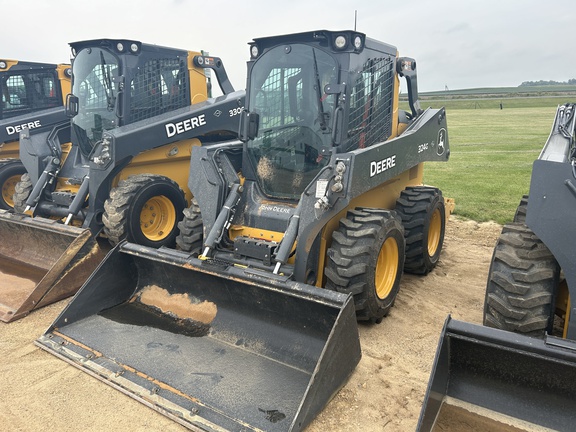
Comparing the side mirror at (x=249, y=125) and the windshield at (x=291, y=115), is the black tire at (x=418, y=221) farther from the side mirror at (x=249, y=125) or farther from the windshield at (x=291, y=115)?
the side mirror at (x=249, y=125)

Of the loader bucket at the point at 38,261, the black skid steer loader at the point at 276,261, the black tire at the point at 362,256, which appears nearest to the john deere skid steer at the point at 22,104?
the loader bucket at the point at 38,261

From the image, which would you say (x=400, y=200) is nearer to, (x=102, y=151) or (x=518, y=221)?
(x=518, y=221)

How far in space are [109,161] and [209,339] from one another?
2.90 m

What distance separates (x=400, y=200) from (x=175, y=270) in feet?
8.38

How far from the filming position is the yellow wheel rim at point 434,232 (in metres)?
5.66

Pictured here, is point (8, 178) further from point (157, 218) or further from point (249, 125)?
point (249, 125)

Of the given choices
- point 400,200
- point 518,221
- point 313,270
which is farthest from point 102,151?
point 518,221

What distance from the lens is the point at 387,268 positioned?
4402 mm

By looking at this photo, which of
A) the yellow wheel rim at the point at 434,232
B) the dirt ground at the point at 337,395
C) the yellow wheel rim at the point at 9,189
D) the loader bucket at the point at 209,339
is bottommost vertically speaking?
the dirt ground at the point at 337,395

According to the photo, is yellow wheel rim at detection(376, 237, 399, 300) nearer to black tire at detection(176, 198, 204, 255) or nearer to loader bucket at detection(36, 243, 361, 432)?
loader bucket at detection(36, 243, 361, 432)

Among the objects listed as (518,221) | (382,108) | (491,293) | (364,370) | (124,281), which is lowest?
(364,370)

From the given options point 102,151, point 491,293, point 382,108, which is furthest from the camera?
point 102,151

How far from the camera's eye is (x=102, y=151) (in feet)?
18.7

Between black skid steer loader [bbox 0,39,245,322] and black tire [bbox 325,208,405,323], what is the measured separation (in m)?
2.55
